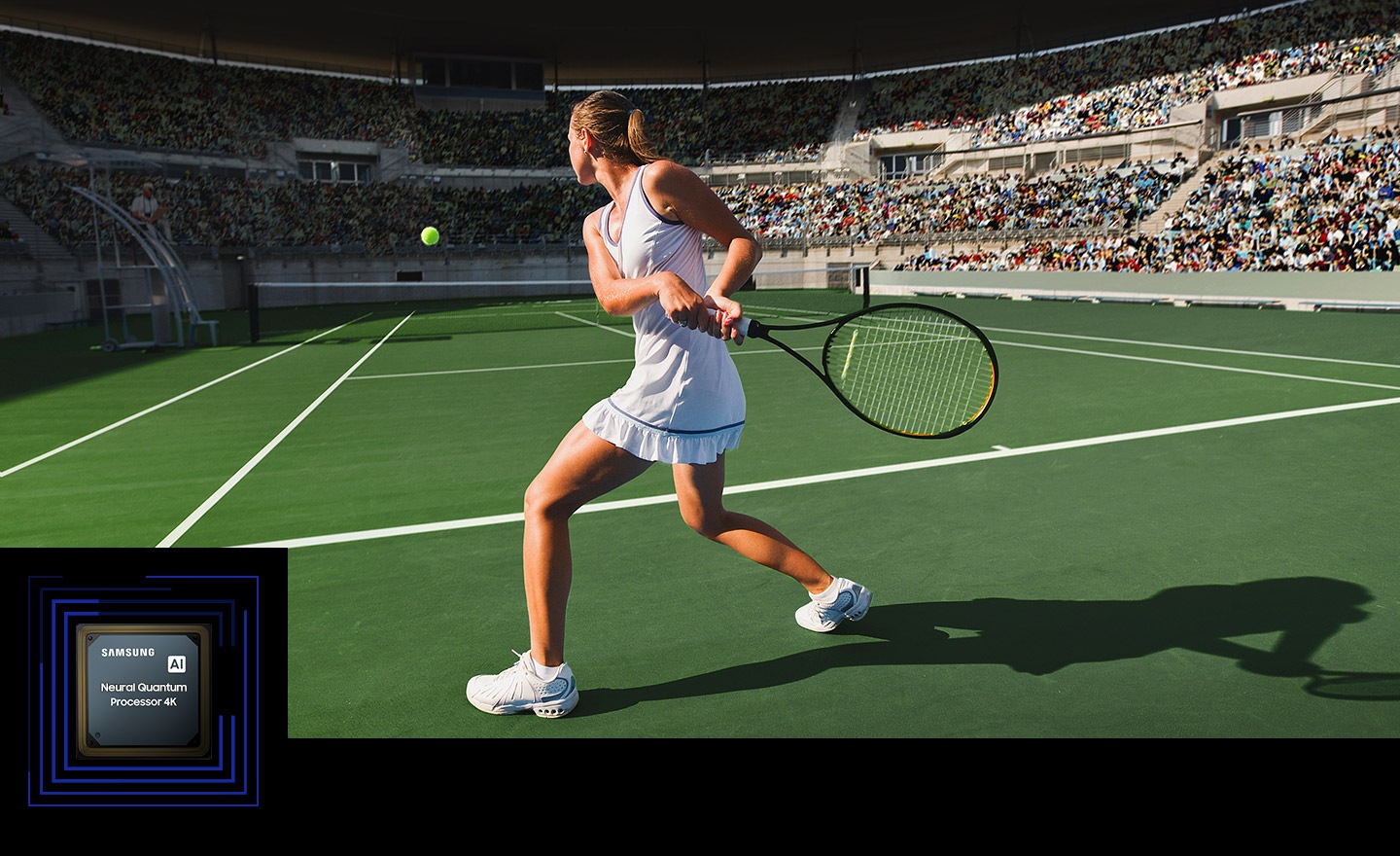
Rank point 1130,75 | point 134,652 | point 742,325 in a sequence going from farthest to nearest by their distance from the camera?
1. point 1130,75
2. point 742,325
3. point 134,652

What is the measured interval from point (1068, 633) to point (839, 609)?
0.95 meters

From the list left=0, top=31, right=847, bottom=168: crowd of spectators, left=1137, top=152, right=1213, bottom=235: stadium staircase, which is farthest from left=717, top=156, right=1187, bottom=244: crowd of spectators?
left=0, top=31, right=847, bottom=168: crowd of spectators

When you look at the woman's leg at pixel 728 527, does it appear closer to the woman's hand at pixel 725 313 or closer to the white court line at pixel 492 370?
the woman's hand at pixel 725 313

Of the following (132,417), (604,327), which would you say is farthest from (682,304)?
(604,327)

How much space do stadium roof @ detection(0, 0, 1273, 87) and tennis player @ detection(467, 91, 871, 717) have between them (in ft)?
156

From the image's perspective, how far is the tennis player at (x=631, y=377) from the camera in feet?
11.0

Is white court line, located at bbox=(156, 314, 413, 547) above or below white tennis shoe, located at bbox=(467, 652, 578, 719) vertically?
above

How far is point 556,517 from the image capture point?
11.1ft

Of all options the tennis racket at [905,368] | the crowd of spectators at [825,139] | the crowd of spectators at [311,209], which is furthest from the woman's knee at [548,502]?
the crowd of spectators at [311,209]

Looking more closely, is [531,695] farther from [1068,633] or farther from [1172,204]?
[1172,204]

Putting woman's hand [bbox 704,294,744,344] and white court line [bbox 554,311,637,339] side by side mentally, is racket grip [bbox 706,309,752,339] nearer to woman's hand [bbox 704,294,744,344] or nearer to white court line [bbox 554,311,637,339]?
woman's hand [bbox 704,294,744,344]

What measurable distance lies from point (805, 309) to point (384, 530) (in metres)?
24.0

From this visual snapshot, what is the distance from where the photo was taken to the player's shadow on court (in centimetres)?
372

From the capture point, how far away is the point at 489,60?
55781mm
